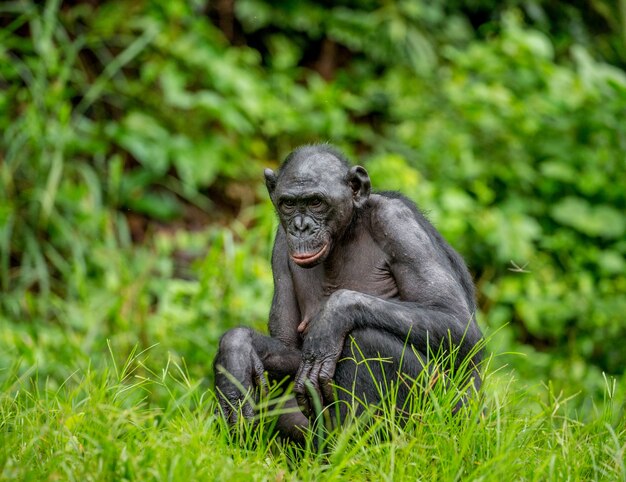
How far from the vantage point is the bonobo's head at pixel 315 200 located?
15.2 ft

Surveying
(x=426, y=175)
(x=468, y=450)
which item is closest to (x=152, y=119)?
(x=426, y=175)

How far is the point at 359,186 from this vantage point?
4.84 meters

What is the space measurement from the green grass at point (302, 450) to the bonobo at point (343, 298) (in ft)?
0.98

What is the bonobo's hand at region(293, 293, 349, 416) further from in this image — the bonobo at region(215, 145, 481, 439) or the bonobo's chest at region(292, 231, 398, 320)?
the bonobo's chest at region(292, 231, 398, 320)

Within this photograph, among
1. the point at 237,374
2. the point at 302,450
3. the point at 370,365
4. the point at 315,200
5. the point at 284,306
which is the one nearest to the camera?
the point at 302,450

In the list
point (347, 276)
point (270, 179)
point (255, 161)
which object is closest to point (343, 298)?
point (347, 276)

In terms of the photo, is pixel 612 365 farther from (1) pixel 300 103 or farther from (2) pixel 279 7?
(2) pixel 279 7

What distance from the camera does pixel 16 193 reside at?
8.65 m

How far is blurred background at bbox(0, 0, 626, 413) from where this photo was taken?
793 cm

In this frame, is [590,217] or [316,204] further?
[590,217]

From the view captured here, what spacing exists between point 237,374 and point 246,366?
7cm

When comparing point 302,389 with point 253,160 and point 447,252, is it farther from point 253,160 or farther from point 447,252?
point 253,160

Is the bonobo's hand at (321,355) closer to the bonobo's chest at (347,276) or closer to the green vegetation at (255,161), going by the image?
the bonobo's chest at (347,276)

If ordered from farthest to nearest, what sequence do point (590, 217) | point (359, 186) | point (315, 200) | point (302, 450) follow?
1. point (590, 217)
2. point (359, 186)
3. point (315, 200)
4. point (302, 450)
